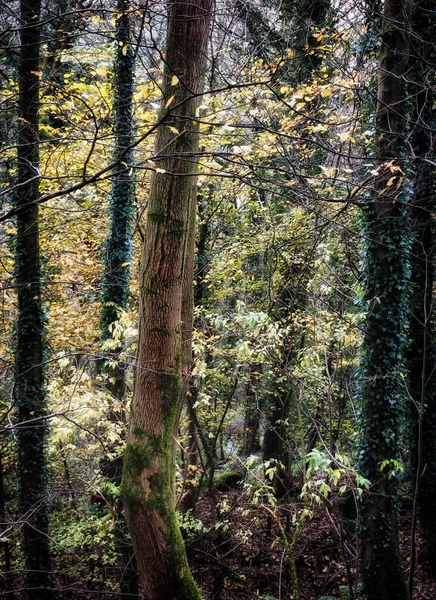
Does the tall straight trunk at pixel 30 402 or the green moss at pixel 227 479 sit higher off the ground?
the tall straight trunk at pixel 30 402

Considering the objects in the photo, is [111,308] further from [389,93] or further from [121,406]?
[389,93]

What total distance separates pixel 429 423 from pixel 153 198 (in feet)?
21.2

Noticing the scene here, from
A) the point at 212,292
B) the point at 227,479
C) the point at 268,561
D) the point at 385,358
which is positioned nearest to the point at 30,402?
the point at 385,358

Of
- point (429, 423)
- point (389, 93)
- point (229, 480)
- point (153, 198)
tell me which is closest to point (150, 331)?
point (153, 198)

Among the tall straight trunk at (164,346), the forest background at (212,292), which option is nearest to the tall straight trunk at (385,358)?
the forest background at (212,292)

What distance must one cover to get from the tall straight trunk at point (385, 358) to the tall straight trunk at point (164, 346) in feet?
10.7

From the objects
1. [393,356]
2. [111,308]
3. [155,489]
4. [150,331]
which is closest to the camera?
[155,489]

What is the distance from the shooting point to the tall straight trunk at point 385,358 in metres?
5.92

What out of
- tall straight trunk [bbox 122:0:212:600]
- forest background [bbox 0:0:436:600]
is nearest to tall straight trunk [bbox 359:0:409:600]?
forest background [bbox 0:0:436:600]

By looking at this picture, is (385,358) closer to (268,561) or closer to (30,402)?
(268,561)

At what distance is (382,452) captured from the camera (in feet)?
20.2

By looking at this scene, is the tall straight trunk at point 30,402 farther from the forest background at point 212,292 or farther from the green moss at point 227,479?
the green moss at point 227,479

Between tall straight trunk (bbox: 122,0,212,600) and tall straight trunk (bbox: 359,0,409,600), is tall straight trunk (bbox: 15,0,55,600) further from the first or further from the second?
tall straight trunk (bbox: 359,0,409,600)

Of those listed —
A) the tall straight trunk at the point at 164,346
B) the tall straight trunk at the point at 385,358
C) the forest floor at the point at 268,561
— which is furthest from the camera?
the forest floor at the point at 268,561
